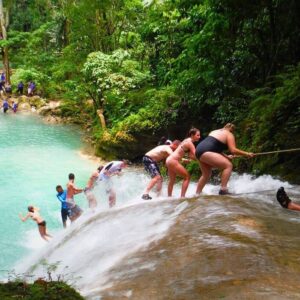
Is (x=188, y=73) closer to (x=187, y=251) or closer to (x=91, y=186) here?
(x=91, y=186)

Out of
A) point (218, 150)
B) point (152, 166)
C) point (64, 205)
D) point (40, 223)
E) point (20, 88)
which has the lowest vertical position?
point (40, 223)

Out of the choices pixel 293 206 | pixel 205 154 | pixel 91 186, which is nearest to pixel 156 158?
pixel 205 154

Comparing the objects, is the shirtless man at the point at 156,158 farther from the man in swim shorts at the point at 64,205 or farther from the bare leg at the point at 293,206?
the bare leg at the point at 293,206

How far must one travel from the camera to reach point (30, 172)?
53.2 feet

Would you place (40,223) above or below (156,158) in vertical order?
below

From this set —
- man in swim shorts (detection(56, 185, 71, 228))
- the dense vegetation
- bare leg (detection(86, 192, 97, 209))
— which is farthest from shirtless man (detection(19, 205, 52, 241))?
the dense vegetation

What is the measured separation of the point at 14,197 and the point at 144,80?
8527 mm

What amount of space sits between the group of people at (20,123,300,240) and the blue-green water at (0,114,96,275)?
1.18 metres

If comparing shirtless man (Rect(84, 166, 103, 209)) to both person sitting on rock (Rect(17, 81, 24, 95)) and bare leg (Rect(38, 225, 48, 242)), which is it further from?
person sitting on rock (Rect(17, 81, 24, 95))

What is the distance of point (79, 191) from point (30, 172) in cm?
634

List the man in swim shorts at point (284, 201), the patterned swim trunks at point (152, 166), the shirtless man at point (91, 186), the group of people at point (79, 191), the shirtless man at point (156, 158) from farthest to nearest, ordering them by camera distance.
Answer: the shirtless man at point (91, 186) < the group of people at point (79, 191) < the patterned swim trunks at point (152, 166) < the shirtless man at point (156, 158) < the man in swim shorts at point (284, 201)

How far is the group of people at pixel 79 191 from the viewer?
1009 cm

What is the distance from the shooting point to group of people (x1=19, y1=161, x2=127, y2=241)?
10.1 metres

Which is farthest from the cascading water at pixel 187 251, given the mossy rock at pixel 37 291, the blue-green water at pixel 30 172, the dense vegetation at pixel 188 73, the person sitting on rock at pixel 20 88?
the person sitting on rock at pixel 20 88
